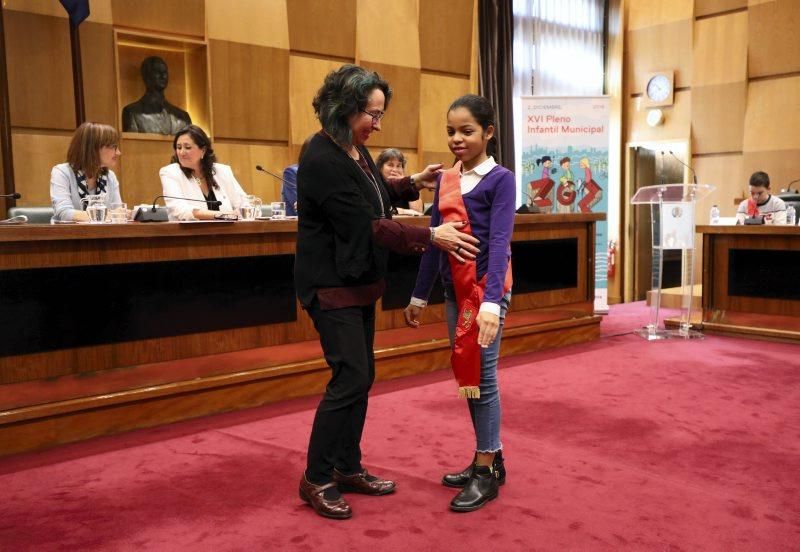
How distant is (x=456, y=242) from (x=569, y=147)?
16.9 ft

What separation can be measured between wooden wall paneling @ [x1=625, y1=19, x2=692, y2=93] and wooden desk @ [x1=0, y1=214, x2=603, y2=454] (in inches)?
209

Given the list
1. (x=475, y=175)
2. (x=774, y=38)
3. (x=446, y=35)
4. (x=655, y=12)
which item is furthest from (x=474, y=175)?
(x=655, y=12)

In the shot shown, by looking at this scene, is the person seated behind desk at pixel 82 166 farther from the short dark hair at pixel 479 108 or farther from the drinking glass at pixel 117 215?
the short dark hair at pixel 479 108

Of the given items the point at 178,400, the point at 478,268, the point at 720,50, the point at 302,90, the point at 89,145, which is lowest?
the point at 178,400

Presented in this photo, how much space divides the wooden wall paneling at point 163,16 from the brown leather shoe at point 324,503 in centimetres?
411

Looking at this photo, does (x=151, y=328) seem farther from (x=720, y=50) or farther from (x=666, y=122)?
(x=720, y=50)

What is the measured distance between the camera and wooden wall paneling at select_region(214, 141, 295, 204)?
5590 mm

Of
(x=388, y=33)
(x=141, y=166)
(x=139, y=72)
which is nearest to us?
(x=141, y=166)

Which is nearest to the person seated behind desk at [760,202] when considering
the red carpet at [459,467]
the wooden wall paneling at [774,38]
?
the wooden wall paneling at [774,38]

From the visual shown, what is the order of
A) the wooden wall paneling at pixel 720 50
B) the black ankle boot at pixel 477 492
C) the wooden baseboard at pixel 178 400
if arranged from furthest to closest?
1. the wooden wall paneling at pixel 720 50
2. the wooden baseboard at pixel 178 400
3. the black ankle boot at pixel 477 492

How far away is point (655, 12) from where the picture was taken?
8094mm

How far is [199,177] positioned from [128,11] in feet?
6.56

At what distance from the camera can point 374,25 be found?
6355 millimetres

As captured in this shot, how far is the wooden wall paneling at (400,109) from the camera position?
645 cm
